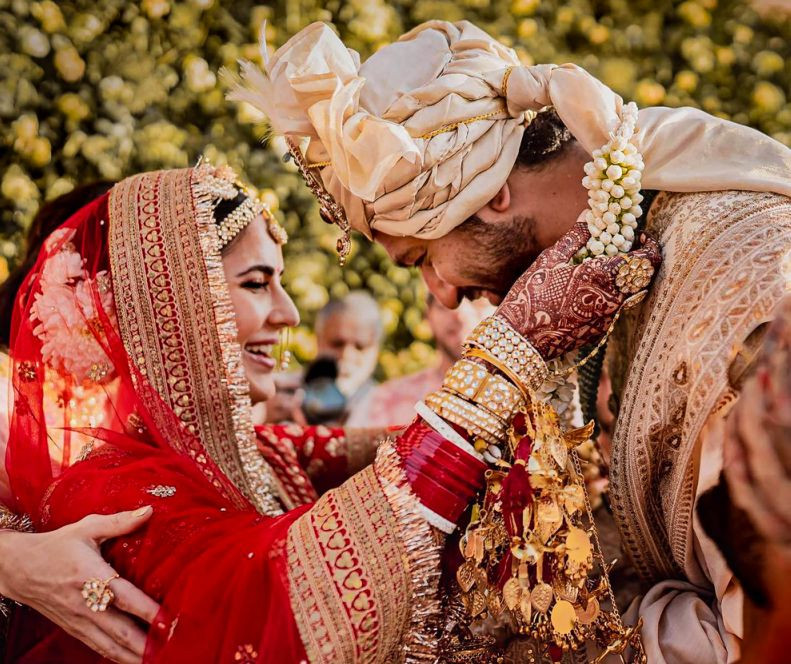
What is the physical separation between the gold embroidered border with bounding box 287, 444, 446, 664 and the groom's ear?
606 millimetres

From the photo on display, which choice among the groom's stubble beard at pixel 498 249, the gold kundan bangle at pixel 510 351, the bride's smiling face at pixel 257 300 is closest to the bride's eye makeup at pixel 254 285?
the bride's smiling face at pixel 257 300

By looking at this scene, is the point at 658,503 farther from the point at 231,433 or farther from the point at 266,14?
the point at 266,14

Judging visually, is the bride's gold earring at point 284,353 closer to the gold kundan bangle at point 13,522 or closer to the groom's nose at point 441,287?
the groom's nose at point 441,287

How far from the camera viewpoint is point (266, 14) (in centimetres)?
418

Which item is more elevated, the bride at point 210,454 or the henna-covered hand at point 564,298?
the henna-covered hand at point 564,298

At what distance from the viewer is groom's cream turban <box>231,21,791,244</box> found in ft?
5.77

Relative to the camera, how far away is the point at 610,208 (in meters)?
1.71

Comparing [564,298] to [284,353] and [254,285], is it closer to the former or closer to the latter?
[254,285]

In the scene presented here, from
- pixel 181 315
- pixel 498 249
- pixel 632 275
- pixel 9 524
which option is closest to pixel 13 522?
pixel 9 524

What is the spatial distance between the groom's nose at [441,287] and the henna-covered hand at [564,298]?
47cm

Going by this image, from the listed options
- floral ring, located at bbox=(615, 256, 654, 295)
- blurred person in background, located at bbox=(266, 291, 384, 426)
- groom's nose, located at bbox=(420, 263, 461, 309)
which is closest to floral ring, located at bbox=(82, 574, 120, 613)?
groom's nose, located at bbox=(420, 263, 461, 309)

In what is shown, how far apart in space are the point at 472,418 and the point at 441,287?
→ 62cm

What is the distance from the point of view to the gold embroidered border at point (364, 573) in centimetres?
157

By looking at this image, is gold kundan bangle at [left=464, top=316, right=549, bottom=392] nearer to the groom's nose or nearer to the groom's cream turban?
the groom's cream turban
